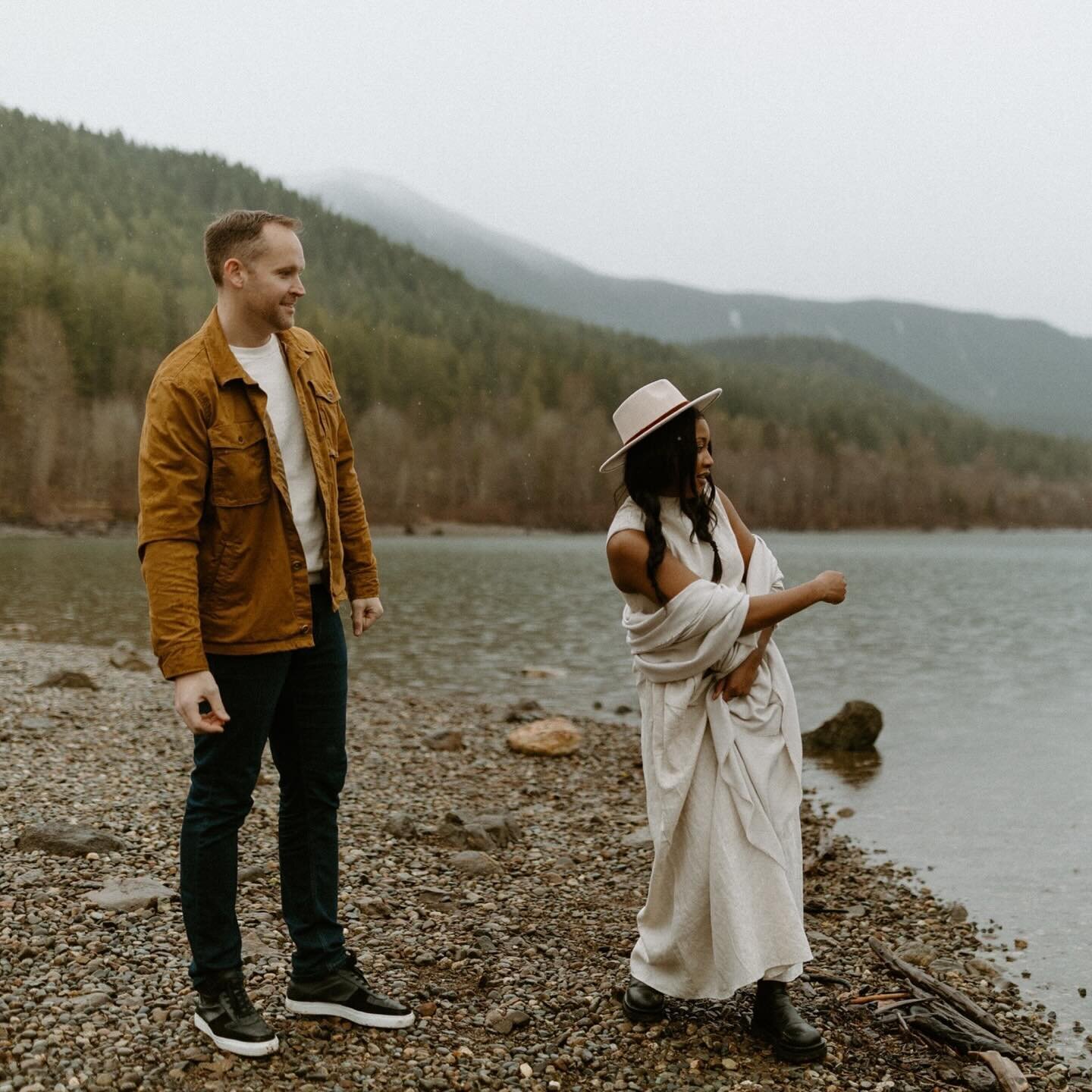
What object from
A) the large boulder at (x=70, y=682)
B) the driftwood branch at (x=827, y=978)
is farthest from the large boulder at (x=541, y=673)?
the driftwood branch at (x=827, y=978)

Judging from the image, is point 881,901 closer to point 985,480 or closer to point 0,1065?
point 0,1065

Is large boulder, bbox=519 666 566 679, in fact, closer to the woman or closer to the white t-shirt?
the woman

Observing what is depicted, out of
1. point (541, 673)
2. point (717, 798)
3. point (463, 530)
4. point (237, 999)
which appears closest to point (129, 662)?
point (541, 673)

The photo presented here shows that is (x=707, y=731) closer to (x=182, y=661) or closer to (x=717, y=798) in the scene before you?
(x=717, y=798)

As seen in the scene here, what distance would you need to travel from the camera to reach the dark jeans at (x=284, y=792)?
3.80 m

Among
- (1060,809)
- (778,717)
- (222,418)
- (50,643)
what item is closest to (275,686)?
(222,418)

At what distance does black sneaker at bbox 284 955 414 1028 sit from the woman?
1007mm

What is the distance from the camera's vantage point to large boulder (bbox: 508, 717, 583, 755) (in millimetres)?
12133

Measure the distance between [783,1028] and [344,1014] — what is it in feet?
5.28

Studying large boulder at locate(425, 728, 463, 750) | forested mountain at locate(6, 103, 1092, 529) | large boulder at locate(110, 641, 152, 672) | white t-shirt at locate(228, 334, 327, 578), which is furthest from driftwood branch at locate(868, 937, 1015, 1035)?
forested mountain at locate(6, 103, 1092, 529)

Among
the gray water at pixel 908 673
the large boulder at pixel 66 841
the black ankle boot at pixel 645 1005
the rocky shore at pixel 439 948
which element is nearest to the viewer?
the rocky shore at pixel 439 948

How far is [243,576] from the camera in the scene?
376 cm

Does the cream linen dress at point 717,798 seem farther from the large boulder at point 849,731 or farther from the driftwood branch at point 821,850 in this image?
the large boulder at point 849,731

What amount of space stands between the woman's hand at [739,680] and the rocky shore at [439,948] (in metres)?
1.32
